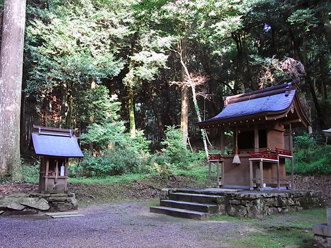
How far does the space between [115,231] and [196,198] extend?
3.28 metres

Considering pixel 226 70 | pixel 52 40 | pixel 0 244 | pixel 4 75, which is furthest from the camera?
pixel 226 70

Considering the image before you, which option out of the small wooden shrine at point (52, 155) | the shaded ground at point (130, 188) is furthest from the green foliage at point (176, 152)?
the small wooden shrine at point (52, 155)

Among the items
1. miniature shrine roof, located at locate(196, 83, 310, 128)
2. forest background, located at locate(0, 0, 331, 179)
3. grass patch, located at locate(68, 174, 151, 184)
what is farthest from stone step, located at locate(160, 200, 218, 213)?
forest background, located at locate(0, 0, 331, 179)

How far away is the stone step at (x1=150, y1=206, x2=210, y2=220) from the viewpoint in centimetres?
707

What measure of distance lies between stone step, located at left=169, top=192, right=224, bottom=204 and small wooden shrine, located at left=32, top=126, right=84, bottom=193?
3334 millimetres

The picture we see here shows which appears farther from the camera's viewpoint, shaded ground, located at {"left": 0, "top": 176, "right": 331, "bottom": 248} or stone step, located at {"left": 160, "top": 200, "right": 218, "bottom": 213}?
stone step, located at {"left": 160, "top": 200, "right": 218, "bottom": 213}

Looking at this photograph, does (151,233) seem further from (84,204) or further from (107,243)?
(84,204)

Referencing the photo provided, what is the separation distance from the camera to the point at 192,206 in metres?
7.80

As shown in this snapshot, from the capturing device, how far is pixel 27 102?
2098cm

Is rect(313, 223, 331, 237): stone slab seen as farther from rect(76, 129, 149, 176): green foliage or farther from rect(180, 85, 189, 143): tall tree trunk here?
rect(180, 85, 189, 143): tall tree trunk

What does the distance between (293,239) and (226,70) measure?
781 inches

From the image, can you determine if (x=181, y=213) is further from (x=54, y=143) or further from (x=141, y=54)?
(x=141, y=54)

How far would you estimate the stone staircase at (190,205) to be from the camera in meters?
7.33

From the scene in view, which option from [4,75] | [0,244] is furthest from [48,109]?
[0,244]
